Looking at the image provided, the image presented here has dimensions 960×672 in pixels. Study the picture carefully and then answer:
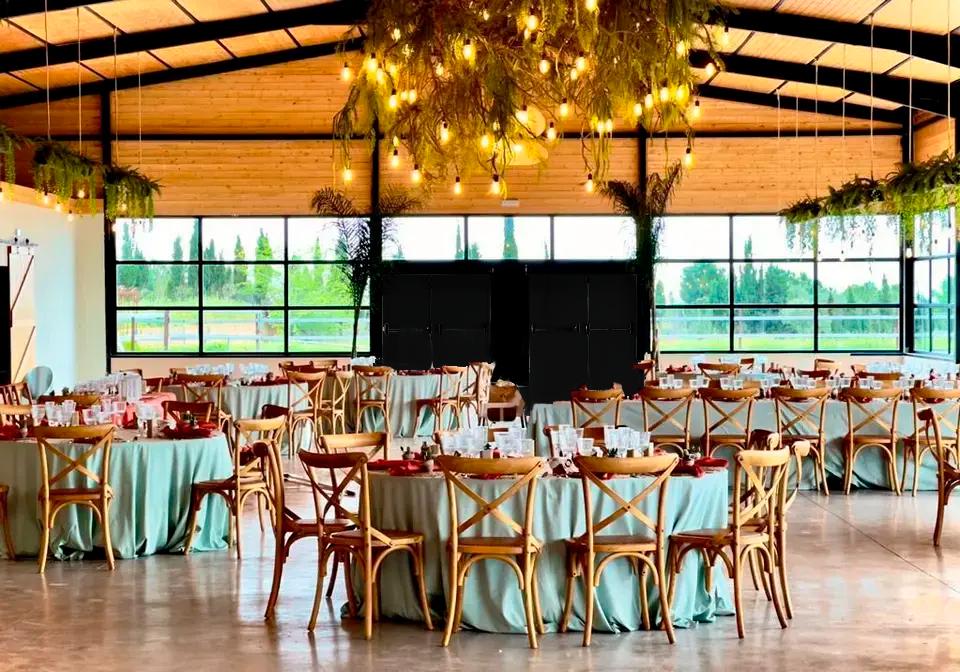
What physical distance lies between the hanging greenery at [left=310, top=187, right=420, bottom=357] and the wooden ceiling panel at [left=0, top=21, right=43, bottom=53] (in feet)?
14.8

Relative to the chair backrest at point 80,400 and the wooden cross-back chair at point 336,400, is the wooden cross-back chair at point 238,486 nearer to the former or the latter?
the chair backrest at point 80,400

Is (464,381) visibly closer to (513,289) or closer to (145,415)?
(513,289)

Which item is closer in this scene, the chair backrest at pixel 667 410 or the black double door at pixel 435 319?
the chair backrest at pixel 667 410

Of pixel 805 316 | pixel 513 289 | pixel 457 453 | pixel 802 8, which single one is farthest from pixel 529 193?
pixel 457 453

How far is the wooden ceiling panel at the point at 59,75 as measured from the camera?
56.4 ft

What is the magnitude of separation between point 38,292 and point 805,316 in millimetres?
11556

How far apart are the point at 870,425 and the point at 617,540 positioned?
5948 mm

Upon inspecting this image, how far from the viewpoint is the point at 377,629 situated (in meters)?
6.47

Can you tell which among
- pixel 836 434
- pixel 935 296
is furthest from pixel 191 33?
pixel 935 296

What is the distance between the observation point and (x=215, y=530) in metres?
8.78

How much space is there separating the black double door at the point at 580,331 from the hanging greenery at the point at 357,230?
247 cm

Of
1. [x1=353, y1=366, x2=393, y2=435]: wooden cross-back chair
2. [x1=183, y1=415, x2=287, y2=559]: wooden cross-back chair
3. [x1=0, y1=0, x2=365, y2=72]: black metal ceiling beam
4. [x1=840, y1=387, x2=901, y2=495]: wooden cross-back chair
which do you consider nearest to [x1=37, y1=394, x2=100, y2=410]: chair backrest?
[x1=183, y1=415, x2=287, y2=559]: wooden cross-back chair

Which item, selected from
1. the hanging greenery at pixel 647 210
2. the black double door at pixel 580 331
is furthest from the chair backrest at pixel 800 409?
the black double door at pixel 580 331

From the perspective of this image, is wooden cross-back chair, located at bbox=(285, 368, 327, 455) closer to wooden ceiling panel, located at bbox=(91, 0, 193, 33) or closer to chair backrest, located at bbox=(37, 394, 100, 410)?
chair backrest, located at bbox=(37, 394, 100, 410)
